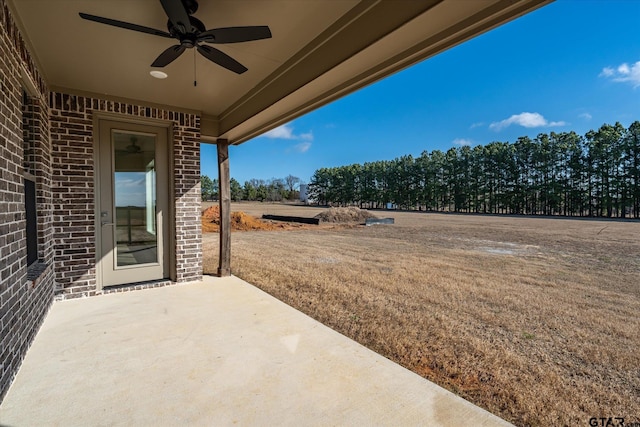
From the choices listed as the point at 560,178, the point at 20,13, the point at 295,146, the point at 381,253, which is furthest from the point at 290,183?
the point at 20,13

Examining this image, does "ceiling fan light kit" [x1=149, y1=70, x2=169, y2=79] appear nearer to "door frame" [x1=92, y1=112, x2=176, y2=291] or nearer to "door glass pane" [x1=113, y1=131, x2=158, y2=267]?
"door frame" [x1=92, y1=112, x2=176, y2=291]

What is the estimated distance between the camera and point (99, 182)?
3805 millimetres

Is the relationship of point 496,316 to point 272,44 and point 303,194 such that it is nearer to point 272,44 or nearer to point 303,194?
point 272,44

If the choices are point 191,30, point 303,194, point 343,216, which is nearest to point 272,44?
point 191,30

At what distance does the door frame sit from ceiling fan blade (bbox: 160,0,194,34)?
2442 mm

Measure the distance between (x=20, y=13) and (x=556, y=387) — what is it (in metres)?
4.44

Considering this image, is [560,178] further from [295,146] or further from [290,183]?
[295,146]

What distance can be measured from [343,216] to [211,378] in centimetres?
1473

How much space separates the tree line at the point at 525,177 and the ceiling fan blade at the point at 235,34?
33264mm

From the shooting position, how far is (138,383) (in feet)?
6.63

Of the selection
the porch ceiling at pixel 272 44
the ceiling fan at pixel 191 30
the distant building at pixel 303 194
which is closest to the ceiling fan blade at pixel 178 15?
the ceiling fan at pixel 191 30

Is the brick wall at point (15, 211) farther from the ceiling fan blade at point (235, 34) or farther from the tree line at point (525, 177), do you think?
the tree line at point (525, 177)

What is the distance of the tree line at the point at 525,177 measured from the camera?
83.9 ft

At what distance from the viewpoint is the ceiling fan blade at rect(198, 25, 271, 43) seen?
198cm
